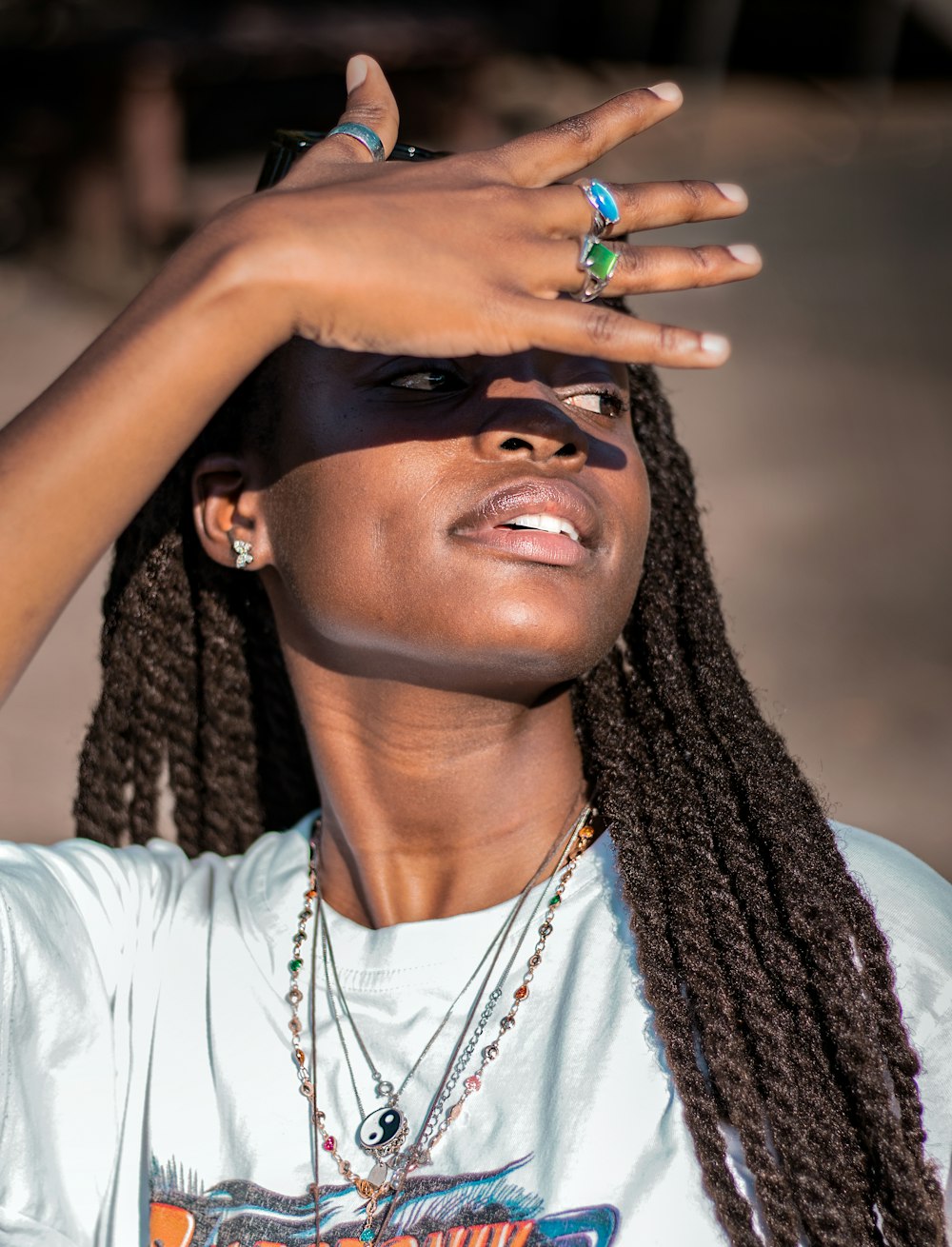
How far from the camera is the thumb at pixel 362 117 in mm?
2084

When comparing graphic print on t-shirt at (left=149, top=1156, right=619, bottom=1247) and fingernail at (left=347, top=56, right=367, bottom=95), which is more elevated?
fingernail at (left=347, top=56, right=367, bottom=95)

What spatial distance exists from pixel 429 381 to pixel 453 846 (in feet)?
2.58

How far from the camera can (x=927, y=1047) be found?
2121 millimetres

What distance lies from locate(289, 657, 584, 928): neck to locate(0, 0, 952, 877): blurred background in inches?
153

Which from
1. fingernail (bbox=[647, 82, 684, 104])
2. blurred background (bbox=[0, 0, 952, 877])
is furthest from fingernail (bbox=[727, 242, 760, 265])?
blurred background (bbox=[0, 0, 952, 877])

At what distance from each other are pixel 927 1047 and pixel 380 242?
1.30 metres

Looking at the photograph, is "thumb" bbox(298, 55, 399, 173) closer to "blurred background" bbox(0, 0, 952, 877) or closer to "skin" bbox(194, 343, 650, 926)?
"skin" bbox(194, 343, 650, 926)

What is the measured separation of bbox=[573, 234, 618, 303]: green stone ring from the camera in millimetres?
1933

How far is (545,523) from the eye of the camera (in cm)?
236

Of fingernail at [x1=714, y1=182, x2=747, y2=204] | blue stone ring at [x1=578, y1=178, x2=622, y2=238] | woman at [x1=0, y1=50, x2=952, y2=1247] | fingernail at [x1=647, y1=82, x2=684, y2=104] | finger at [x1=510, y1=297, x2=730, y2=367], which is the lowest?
woman at [x1=0, y1=50, x2=952, y2=1247]

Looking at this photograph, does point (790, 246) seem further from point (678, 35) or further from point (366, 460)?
point (366, 460)

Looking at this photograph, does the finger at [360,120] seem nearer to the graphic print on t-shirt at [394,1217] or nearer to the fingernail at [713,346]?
the fingernail at [713,346]

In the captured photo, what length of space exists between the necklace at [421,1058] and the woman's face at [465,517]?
32cm

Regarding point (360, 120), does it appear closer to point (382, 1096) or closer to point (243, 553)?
point (243, 553)
